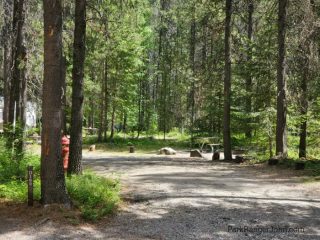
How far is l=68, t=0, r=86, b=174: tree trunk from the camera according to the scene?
37.0ft

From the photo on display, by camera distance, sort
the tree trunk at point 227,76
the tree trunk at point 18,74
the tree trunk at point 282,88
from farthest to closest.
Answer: the tree trunk at point 227,76 < the tree trunk at point 282,88 < the tree trunk at point 18,74

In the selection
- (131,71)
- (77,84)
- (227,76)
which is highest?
(131,71)

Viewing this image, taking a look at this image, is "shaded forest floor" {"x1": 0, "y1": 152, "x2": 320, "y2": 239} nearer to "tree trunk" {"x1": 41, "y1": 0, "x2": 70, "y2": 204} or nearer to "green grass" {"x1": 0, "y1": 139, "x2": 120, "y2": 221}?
"green grass" {"x1": 0, "y1": 139, "x2": 120, "y2": 221}

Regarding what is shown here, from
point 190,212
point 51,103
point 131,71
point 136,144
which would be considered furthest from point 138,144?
point 51,103

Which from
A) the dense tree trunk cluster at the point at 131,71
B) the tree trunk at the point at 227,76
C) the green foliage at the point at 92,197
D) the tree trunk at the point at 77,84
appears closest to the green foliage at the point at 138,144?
the dense tree trunk cluster at the point at 131,71

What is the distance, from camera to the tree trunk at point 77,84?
37.0ft

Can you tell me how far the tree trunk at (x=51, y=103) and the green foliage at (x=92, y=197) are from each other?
0.60 m

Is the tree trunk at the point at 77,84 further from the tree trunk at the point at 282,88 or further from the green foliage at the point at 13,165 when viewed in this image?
the tree trunk at the point at 282,88

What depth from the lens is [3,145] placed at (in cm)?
1380

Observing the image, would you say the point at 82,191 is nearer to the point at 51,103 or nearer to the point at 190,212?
the point at 51,103

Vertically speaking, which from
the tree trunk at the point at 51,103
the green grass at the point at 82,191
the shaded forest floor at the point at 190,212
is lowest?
the shaded forest floor at the point at 190,212

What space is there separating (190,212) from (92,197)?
205 cm

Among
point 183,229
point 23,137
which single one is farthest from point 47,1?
point 23,137

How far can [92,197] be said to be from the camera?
9.24 metres
